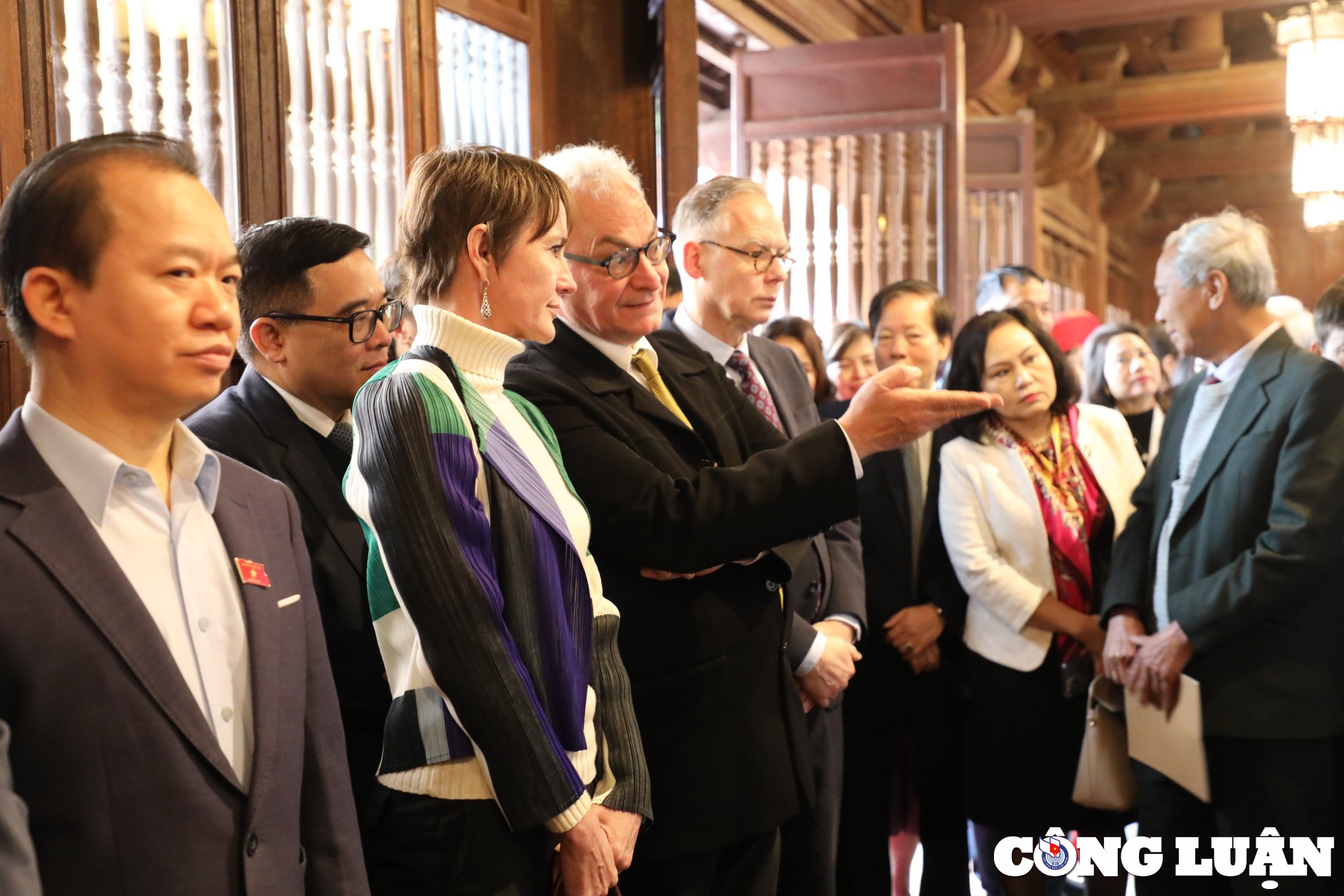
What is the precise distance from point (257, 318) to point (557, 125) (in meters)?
2.42

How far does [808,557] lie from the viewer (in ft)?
7.70

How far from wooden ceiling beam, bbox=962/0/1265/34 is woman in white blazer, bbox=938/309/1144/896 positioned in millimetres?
4629

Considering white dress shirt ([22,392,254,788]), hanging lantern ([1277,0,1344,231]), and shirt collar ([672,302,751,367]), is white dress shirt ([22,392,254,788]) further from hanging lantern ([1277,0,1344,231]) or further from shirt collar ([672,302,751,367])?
hanging lantern ([1277,0,1344,231])

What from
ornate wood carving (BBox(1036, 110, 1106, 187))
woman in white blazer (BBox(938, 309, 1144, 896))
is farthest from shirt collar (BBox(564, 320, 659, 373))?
ornate wood carving (BBox(1036, 110, 1106, 187))

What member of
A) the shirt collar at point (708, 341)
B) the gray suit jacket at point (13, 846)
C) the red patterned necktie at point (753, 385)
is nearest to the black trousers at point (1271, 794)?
the red patterned necktie at point (753, 385)

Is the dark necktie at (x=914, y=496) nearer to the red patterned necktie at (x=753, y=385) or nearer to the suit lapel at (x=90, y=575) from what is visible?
the red patterned necktie at (x=753, y=385)

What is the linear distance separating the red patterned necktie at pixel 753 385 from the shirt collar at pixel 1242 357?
974 mm

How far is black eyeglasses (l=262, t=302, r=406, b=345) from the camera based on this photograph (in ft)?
6.01

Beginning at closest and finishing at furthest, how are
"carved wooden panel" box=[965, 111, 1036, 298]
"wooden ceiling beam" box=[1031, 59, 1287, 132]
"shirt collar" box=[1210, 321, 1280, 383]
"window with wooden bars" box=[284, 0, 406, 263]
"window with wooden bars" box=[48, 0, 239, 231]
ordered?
"window with wooden bars" box=[48, 0, 239, 231] < "shirt collar" box=[1210, 321, 1280, 383] < "window with wooden bars" box=[284, 0, 406, 263] < "carved wooden panel" box=[965, 111, 1036, 298] < "wooden ceiling beam" box=[1031, 59, 1287, 132]

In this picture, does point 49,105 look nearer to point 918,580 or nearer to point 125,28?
point 125,28

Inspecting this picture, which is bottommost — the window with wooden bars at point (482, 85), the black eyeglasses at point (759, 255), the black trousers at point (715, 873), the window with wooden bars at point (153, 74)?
the black trousers at point (715, 873)

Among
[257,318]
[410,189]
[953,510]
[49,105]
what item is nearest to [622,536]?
[410,189]

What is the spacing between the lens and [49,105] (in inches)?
92.4

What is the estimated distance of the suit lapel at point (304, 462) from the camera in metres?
1.69
